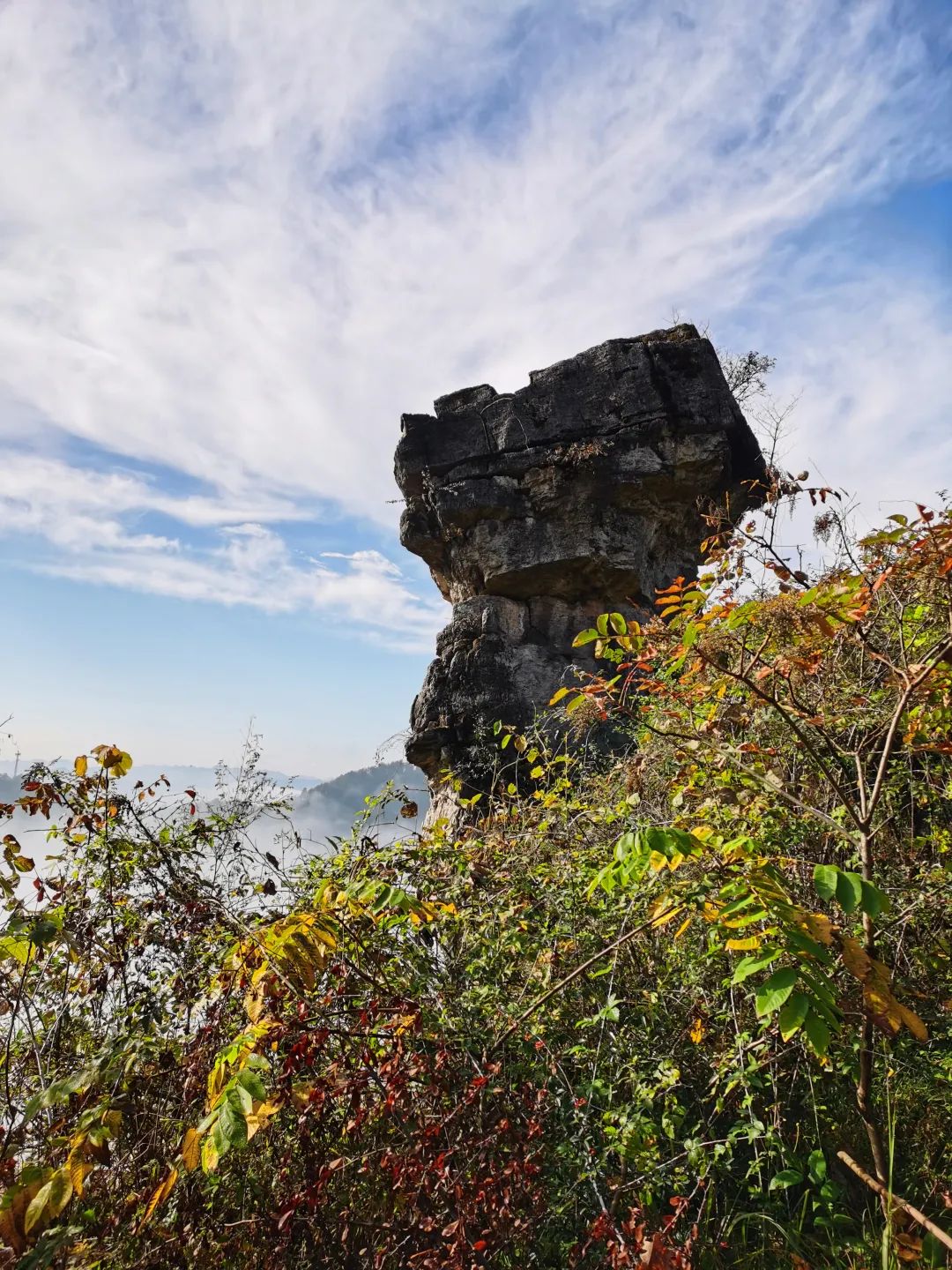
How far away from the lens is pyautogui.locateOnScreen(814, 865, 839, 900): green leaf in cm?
160

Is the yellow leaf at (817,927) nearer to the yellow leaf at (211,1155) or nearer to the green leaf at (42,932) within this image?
the yellow leaf at (211,1155)

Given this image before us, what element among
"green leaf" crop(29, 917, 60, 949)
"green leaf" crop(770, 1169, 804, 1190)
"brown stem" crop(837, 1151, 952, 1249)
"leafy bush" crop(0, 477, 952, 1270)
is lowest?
"green leaf" crop(770, 1169, 804, 1190)

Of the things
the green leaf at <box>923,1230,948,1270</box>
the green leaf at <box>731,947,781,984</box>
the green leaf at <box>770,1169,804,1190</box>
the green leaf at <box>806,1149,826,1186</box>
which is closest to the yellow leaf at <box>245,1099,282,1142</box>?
Result: the green leaf at <box>731,947,781,984</box>

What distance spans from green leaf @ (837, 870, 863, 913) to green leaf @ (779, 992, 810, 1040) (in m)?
0.24

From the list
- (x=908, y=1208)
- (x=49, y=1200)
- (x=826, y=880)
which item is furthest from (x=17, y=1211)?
(x=908, y=1208)

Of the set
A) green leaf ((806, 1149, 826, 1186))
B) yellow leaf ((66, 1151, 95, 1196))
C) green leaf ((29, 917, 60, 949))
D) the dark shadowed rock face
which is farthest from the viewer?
the dark shadowed rock face

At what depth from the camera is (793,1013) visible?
155cm

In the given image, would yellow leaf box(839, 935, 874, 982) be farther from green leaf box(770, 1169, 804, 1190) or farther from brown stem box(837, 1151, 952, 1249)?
green leaf box(770, 1169, 804, 1190)

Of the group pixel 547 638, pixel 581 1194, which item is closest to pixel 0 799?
pixel 581 1194

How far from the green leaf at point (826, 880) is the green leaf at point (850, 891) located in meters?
0.02

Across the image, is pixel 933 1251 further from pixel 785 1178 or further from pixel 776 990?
pixel 776 990

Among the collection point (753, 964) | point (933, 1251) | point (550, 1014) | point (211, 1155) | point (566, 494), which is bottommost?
point (933, 1251)

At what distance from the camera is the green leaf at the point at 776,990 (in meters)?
1.52

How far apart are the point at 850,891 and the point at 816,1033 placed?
1.04 ft
